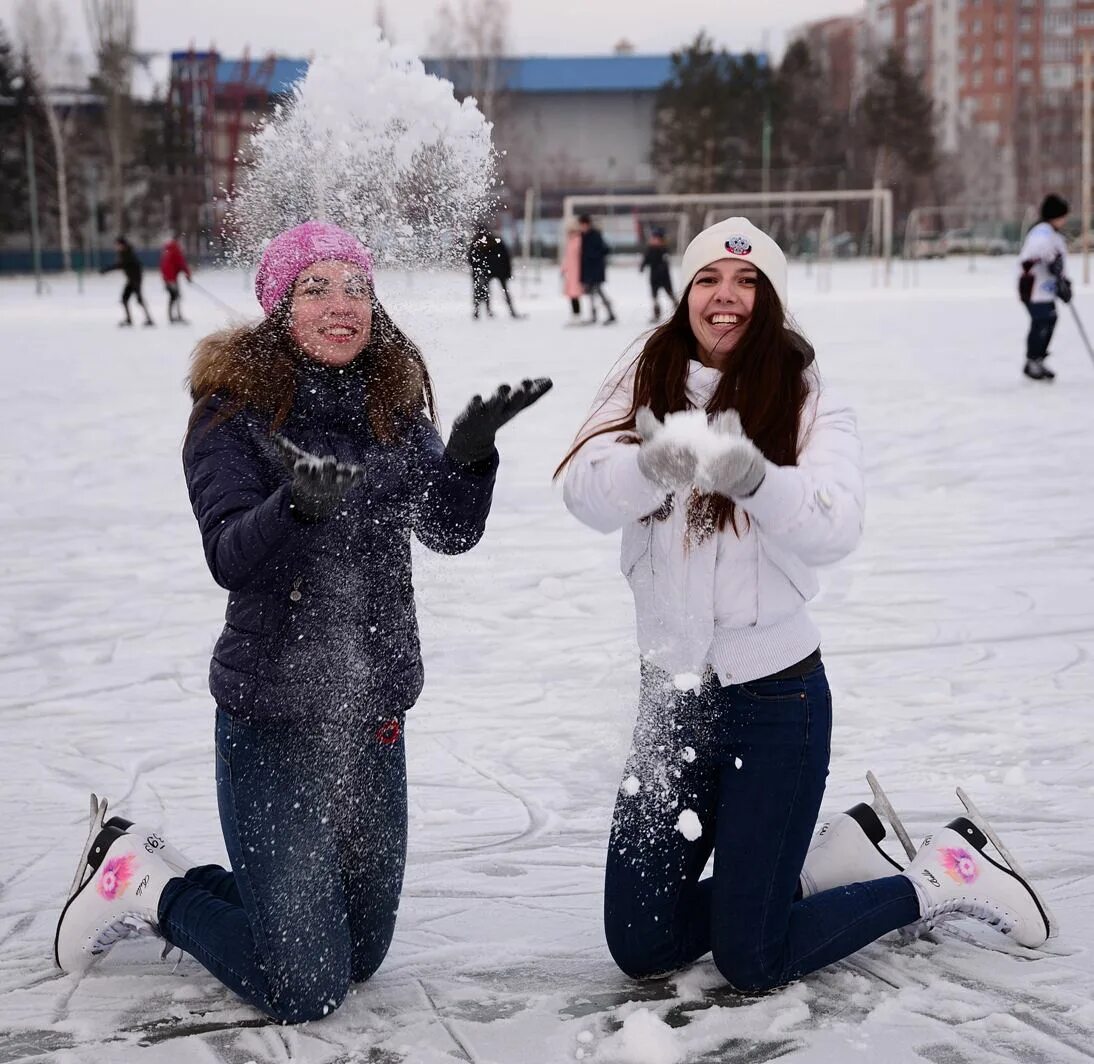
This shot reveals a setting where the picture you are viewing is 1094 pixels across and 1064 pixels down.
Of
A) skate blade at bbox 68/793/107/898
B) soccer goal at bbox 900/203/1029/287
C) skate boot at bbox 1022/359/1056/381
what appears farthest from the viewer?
soccer goal at bbox 900/203/1029/287

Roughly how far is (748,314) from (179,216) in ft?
131

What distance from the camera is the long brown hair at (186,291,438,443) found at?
2787 mm

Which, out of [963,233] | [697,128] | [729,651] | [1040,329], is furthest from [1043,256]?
[697,128]

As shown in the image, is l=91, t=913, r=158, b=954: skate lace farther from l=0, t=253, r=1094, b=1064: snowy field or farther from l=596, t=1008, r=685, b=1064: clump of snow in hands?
l=596, t=1008, r=685, b=1064: clump of snow in hands

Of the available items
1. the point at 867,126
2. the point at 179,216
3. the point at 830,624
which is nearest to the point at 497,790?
the point at 830,624

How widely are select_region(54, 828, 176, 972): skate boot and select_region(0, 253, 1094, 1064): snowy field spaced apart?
53 mm

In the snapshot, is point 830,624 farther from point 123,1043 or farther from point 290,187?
point 123,1043

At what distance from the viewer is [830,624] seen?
5.44 meters

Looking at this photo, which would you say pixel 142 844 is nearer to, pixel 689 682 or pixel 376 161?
pixel 689 682

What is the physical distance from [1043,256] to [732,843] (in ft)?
32.8

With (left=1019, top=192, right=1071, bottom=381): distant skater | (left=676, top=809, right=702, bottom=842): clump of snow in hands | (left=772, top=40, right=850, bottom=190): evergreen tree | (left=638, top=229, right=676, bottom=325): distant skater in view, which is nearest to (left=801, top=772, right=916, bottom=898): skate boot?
(left=676, top=809, right=702, bottom=842): clump of snow in hands

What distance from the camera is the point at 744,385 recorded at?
2791mm

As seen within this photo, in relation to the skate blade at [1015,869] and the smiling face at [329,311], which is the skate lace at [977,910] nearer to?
the skate blade at [1015,869]

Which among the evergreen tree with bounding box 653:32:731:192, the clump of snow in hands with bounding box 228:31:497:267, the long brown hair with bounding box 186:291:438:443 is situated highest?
the evergreen tree with bounding box 653:32:731:192
